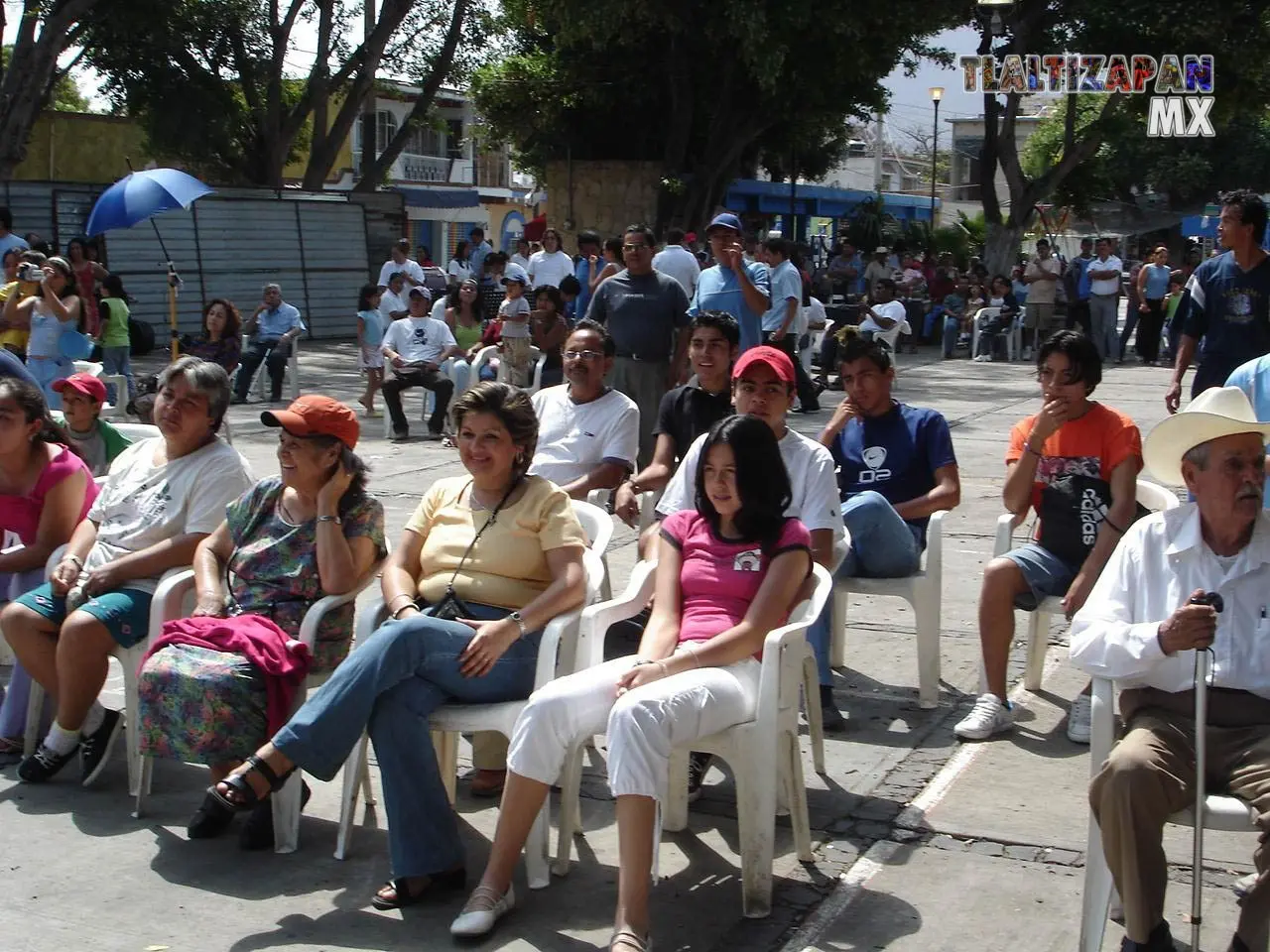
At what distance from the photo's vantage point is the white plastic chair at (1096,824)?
350 centimetres

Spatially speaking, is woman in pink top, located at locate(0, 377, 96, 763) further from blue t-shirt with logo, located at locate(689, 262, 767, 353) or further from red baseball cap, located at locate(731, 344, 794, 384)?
blue t-shirt with logo, located at locate(689, 262, 767, 353)

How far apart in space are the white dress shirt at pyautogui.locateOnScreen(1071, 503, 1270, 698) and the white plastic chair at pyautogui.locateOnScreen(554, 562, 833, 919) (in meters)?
0.79

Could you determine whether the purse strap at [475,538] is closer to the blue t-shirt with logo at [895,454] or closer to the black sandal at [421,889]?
the black sandal at [421,889]

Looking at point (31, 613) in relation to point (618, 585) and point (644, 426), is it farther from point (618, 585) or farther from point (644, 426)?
point (644, 426)

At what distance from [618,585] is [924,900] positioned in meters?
3.81

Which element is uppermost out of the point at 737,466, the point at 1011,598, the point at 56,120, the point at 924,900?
the point at 56,120

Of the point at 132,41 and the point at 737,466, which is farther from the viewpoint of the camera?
the point at 132,41

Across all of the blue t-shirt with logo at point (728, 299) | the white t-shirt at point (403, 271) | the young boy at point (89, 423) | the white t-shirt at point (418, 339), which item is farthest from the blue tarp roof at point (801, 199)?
the young boy at point (89, 423)

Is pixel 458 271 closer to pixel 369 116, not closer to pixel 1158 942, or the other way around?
pixel 369 116

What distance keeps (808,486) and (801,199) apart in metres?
28.8

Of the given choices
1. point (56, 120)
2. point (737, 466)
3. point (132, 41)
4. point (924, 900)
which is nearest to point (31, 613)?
point (737, 466)

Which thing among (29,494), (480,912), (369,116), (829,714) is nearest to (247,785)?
(480,912)

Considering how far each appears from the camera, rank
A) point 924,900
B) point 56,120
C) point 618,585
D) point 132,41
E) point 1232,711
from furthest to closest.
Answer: point 56,120 < point 132,41 < point 618,585 < point 924,900 < point 1232,711

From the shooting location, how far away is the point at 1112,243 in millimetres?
22438
